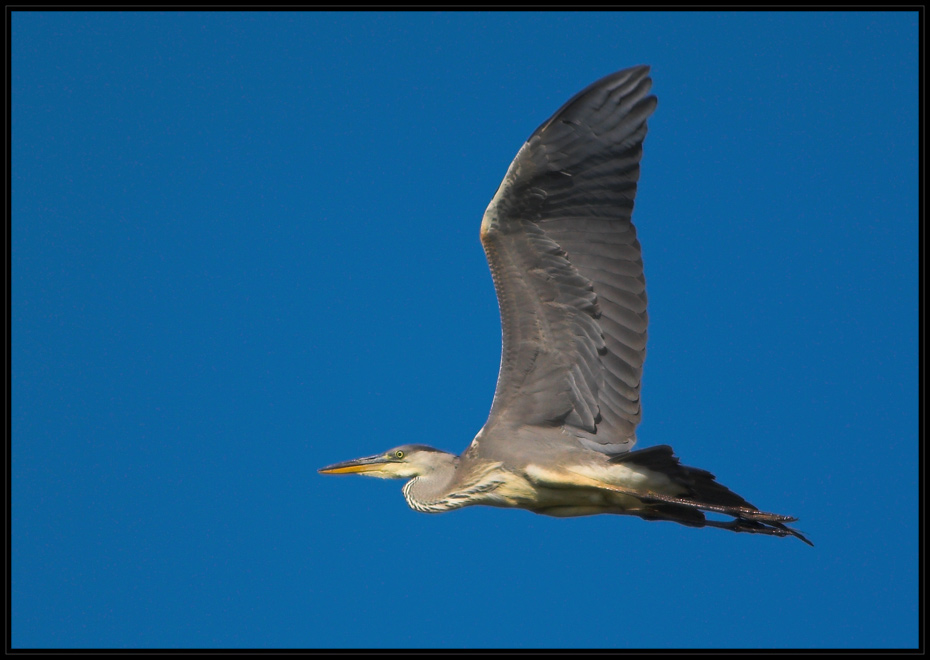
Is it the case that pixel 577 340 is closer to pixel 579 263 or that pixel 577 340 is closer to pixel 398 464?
pixel 579 263

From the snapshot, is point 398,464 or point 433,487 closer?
point 433,487

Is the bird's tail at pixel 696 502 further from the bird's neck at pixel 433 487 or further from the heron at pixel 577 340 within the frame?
the bird's neck at pixel 433 487

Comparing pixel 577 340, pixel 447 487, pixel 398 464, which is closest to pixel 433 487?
pixel 447 487

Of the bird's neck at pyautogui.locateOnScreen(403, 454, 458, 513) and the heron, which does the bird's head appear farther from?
the heron

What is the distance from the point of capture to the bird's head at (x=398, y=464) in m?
7.20

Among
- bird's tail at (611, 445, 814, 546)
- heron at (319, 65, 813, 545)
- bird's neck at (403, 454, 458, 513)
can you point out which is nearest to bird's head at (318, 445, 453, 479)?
bird's neck at (403, 454, 458, 513)

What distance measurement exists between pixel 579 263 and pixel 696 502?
1624 millimetres

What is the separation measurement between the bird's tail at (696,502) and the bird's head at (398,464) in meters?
1.37

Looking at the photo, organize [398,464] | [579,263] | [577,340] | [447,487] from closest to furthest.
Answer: [579,263]
[577,340]
[447,487]
[398,464]

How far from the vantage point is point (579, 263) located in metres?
6.28

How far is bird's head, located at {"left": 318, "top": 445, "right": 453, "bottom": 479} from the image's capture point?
720cm

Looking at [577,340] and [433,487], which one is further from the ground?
[577,340]
